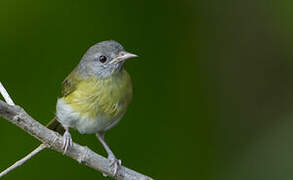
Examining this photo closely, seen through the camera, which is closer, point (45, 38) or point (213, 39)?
point (45, 38)

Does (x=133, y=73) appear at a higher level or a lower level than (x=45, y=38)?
lower

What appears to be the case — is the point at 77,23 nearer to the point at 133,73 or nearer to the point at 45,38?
the point at 45,38

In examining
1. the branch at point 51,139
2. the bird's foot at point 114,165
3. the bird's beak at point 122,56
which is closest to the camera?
the branch at point 51,139

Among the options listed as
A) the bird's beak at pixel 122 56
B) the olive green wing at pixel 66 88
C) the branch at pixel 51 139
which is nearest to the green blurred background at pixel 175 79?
the olive green wing at pixel 66 88

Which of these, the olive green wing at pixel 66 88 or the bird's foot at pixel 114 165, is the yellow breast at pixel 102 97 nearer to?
the olive green wing at pixel 66 88

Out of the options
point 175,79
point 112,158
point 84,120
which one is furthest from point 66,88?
point 175,79

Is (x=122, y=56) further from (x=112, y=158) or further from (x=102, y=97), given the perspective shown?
(x=112, y=158)

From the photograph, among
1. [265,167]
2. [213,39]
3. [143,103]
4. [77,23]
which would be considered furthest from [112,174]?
[213,39]

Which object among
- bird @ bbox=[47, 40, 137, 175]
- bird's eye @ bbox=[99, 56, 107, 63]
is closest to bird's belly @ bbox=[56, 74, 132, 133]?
bird @ bbox=[47, 40, 137, 175]
